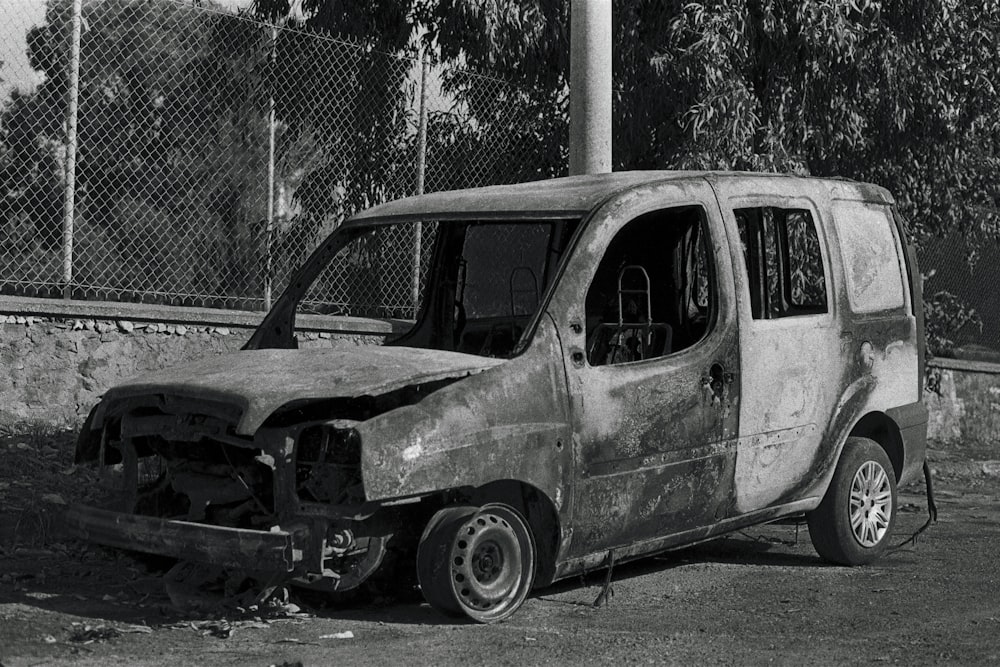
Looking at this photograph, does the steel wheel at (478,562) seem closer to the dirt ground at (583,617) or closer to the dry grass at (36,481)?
the dirt ground at (583,617)

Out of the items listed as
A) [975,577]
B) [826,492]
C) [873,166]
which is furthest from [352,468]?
[873,166]

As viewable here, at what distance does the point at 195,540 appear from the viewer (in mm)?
5688

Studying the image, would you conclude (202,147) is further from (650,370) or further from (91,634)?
(91,634)

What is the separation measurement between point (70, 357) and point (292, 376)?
441 cm

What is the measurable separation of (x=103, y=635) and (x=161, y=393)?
1.00 meters

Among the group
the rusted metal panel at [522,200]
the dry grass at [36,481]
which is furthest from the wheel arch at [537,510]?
the dry grass at [36,481]

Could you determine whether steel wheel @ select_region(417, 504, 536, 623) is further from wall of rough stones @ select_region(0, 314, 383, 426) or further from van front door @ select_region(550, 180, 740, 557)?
wall of rough stones @ select_region(0, 314, 383, 426)

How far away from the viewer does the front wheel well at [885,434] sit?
25.6ft

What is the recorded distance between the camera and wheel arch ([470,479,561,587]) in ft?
19.9

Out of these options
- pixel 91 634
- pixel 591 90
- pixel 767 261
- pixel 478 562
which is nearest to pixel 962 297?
pixel 591 90

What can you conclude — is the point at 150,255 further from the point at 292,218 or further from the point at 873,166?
the point at 873,166

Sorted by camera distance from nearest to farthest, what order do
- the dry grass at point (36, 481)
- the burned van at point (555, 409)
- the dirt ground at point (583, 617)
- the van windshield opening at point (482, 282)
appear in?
the dirt ground at point (583, 617)
the burned van at point (555, 409)
the van windshield opening at point (482, 282)
the dry grass at point (36, 481)

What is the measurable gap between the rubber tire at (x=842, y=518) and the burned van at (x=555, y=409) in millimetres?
12

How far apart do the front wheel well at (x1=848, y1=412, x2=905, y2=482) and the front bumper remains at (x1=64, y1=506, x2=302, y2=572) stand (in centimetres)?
355
